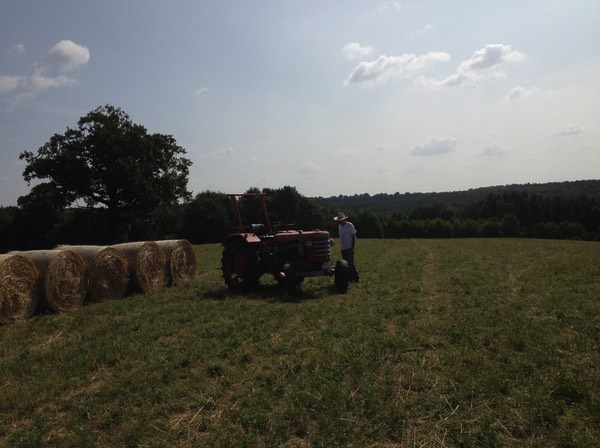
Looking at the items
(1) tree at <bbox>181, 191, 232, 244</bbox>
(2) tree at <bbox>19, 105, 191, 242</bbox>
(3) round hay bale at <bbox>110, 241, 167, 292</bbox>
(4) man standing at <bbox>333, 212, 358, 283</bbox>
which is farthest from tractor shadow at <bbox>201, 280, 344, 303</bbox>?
(1) tree at <bbox>181, 191, 232, 244</bbox>

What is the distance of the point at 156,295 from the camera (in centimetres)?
1063

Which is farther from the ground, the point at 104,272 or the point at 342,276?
the point at 104,272

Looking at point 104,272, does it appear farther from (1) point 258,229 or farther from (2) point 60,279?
(1) point 258,229

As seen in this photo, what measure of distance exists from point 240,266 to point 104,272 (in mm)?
3101

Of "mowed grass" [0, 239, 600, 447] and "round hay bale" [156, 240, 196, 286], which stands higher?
"round hay bale" [156, 240, 196, 286]

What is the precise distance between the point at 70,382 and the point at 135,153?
94.1ft

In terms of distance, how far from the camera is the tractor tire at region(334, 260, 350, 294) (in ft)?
33.8

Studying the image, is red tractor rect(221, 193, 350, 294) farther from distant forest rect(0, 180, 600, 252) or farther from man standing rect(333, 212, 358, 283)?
man standing rect(333, 212, 358, 283)

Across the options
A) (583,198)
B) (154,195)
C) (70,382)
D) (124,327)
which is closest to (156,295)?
(124,327)

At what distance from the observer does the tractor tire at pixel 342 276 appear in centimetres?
1030

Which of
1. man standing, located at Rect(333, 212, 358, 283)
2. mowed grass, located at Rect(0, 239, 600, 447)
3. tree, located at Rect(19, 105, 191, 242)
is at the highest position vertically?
tree, located at Rect(19, 105, 191, 242)

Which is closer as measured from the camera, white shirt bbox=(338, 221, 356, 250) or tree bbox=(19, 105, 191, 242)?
white shirt bbox=(338, 221, 356, 250)

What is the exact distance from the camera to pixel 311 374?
519 centimetres

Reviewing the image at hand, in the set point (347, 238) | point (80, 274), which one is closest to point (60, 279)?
point (80, 274)
